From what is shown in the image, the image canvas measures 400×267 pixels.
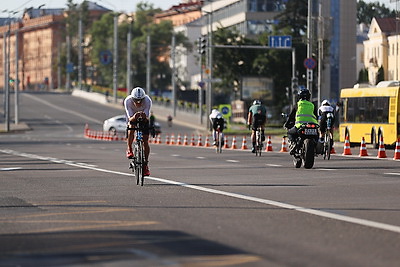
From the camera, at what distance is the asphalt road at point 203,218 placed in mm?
10398

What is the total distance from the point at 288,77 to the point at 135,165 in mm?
84499

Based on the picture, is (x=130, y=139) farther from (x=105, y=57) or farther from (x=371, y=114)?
(x=105, y=57)

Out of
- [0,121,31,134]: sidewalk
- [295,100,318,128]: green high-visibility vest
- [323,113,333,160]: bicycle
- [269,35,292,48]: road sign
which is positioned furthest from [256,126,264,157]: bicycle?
[0,121,31,134]: sidewalk

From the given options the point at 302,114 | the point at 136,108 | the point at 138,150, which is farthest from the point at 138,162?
the point at 302,114

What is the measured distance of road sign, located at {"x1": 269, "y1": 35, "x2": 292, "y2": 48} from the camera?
81.4 m

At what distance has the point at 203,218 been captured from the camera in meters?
14.0

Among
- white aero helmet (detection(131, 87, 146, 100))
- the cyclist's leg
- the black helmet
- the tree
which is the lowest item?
the cyclist's leg

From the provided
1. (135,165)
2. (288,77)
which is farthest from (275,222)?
(288,77)

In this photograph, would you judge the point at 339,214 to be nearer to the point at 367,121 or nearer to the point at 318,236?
the point at 318,236

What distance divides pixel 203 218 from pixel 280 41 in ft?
227

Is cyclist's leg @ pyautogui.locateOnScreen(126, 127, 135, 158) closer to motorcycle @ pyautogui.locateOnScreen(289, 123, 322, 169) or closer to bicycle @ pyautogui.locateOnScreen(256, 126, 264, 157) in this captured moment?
motorcycle @ pyautogui.locateOnScreen(289, 123, 322, 169)

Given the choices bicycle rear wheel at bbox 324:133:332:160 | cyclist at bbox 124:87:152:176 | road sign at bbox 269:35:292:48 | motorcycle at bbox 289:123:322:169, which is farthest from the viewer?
road sign at bbox 269:35:292:48

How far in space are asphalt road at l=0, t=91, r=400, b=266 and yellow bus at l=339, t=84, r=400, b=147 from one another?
60.5 feet

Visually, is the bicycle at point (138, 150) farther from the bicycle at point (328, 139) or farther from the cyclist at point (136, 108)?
the bicycle at point (328, 139)
